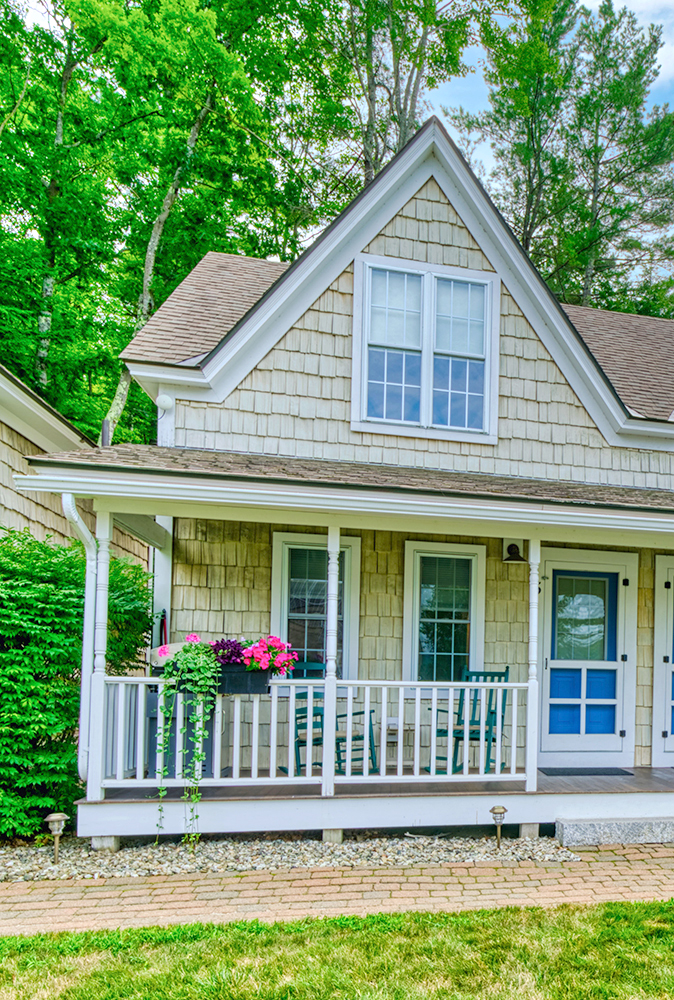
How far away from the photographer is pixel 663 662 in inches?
298

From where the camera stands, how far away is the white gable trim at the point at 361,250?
6.99m

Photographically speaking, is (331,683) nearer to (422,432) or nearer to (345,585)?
(345,585)

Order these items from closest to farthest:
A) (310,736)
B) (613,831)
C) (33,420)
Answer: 1. (310,736)
2. (613,831)
3. (33,420)

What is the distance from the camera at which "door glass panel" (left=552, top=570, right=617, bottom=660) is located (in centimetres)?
738

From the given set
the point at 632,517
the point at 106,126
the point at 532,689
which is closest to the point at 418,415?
the point at 632,517

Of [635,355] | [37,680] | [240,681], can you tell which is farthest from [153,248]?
[240,681]

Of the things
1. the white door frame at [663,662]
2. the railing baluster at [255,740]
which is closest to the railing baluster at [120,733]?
the railing baluster at [255,740]

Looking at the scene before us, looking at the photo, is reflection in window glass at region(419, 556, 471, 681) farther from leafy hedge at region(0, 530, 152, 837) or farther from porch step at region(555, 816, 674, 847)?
leafy hedge at region(0, 530, 152, 837)

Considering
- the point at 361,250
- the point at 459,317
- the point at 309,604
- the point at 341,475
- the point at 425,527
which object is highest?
the point at 361,250

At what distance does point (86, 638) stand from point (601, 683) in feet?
17.7

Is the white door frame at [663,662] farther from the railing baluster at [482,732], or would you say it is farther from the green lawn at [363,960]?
the green lawn at [363,960]

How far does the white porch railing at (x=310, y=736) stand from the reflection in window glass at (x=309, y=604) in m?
0.42

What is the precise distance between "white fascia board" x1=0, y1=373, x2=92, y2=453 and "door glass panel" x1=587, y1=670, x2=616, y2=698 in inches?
281

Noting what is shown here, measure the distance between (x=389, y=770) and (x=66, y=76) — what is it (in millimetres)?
16417
